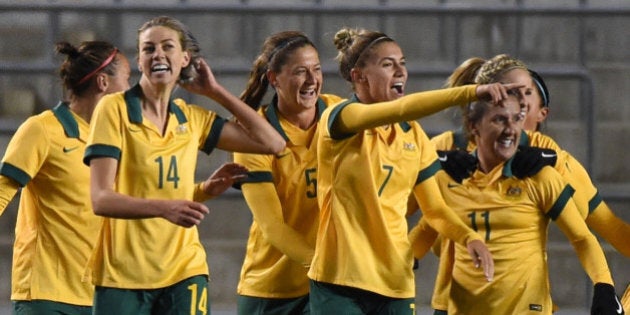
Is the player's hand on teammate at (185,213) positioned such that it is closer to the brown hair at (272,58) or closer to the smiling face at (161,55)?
the smiling face at (161,55)

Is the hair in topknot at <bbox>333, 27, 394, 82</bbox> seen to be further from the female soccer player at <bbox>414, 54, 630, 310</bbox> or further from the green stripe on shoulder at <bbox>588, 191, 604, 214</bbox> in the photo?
the green stripe on shoulder at <bbox>588, 191, 604, 214</bbox>

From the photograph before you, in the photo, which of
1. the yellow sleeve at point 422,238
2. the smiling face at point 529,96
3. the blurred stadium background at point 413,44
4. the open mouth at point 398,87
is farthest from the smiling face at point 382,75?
the blurred stadium background at point 413,44

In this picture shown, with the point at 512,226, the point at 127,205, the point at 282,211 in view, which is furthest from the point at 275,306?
the point at 127,205

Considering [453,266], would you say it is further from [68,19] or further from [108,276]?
[68,19]

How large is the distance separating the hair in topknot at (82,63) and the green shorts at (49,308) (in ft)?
2.40

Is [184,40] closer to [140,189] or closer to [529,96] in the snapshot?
[140,189]

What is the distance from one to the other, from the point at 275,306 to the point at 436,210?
2.68ft

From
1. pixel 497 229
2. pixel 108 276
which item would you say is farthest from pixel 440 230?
pixel 108 276

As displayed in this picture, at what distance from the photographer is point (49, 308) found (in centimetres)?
610

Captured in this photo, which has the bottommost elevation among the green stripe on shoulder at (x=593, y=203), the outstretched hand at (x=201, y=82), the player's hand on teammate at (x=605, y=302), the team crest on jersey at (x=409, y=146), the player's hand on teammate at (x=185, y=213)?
the player's hand on teammate at (x=605, y=302)

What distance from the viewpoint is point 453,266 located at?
6.05 meters

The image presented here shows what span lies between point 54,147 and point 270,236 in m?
0.81

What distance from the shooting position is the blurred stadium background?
32.9ft

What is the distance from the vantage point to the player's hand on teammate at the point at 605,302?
5.76m
